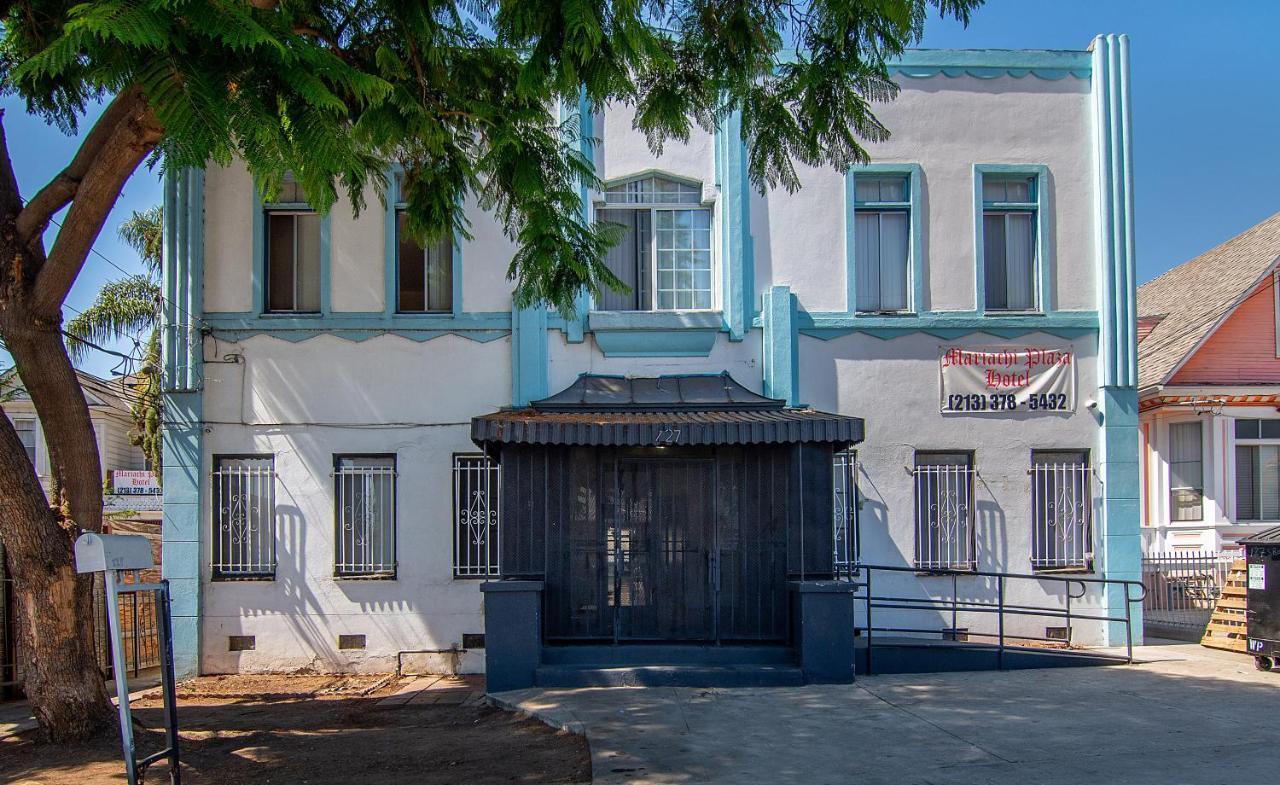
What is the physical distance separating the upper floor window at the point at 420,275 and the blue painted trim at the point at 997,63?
6.39m

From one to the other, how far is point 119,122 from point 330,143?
3.11 m

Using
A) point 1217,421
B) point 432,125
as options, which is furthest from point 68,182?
point 1217,421

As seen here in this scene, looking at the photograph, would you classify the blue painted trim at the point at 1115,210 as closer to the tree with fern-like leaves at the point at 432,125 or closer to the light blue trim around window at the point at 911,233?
the light blue trim around window at the point at 911,233

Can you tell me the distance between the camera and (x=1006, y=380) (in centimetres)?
1291

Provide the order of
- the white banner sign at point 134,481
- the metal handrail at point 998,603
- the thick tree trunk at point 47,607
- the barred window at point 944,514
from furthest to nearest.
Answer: the white banner sign at point 134,481
the barred window at point 944,514
the metal handrail at point 998,603
the thick tree trunk at point 47,607

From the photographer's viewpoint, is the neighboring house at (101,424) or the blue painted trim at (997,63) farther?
the neighboring house at (101,424)

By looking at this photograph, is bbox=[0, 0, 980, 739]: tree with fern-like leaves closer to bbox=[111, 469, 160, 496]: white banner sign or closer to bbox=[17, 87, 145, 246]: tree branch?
bbox=[17, 87, 145, 246]: tree branch

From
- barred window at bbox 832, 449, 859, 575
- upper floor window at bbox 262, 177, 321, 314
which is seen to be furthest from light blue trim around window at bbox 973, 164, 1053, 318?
upper floor window at bbox 262, 177, 321, 314

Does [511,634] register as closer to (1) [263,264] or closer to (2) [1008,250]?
(1) [263,264]

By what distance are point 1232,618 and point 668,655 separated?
284 inches

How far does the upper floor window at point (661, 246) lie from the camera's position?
13.2 m

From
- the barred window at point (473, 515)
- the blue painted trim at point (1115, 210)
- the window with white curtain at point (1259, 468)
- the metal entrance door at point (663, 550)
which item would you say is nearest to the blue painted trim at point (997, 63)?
the blue painted trim at point (1115, 210)

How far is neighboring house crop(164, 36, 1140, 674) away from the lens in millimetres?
12617

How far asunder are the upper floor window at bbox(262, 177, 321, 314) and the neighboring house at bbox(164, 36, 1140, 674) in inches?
1.5
